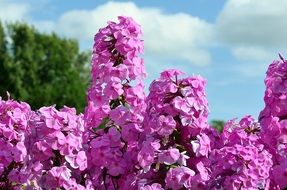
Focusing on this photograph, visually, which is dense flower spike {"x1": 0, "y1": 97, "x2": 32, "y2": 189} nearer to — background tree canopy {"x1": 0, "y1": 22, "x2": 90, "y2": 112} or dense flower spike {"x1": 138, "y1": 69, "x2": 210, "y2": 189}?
dense flower spike {"x1": 138, "y1": 69, "x2": 210, "y2": 189}

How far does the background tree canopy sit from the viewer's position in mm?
45594

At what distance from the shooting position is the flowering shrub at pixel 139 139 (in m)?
3.78

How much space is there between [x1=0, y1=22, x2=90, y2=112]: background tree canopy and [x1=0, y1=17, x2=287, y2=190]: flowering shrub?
40833 millimetres

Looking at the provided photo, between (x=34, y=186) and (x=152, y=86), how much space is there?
0.75m

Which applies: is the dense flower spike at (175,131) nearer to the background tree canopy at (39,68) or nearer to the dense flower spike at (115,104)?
the dense flower spike at (115,104)

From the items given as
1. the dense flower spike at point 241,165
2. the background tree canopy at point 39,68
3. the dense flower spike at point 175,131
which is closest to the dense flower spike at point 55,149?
the dense flower spike at point 175,131

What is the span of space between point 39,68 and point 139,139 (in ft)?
145

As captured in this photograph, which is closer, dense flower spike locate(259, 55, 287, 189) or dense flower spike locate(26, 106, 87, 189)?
dense flower spike locate(26, 106, 87, 189)

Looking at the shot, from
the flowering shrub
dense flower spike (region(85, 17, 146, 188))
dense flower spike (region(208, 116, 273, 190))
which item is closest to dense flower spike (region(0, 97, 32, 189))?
the flowering shrub

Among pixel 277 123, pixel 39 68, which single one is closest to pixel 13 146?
pixel 277 123

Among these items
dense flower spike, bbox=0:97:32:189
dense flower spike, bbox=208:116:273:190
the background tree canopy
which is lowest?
dense flower spike, bbox=208:116:273:190

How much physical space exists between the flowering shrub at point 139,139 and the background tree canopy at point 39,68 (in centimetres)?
4083

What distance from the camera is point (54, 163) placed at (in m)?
3.90

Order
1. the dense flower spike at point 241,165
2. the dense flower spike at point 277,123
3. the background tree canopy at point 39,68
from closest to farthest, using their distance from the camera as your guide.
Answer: the dense flower spike at point 241,165, the dense flower spike at point 277,123, the background tree canopy at point 39,68
